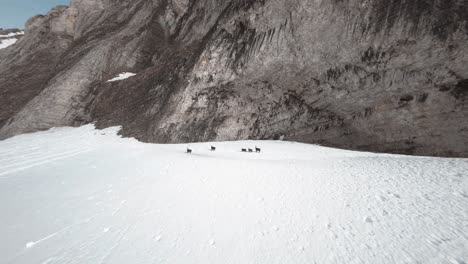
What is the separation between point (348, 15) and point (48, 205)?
1684 centimetres

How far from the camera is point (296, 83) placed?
1599 centimetres

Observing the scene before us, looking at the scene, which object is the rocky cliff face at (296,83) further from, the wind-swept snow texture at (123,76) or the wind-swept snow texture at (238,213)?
the wind-swept snow texture at (238,213)

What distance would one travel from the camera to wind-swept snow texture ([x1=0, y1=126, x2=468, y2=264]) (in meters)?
4.08

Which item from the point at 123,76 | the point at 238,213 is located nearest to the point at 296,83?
the point at 238,213

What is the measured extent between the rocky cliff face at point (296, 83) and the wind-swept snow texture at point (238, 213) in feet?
18.1

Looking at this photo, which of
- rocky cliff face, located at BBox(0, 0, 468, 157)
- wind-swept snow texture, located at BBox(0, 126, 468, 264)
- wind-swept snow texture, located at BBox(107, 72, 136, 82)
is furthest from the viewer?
wind-swept snow texture, located at BBox(107, 72, 136, 82)

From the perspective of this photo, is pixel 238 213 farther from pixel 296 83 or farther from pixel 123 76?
pixel 123 76

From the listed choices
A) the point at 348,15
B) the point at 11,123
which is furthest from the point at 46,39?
the point at 348,15

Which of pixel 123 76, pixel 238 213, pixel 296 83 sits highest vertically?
pixel 123 76

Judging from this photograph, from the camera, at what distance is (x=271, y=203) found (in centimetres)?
593

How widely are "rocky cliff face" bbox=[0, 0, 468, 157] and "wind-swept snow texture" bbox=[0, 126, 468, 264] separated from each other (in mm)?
5505

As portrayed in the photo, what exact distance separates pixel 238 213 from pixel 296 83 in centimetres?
1240

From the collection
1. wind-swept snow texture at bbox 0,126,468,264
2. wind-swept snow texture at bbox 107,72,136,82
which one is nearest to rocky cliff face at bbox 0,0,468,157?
wind-swept snow texture at bbox 107,72,136,82

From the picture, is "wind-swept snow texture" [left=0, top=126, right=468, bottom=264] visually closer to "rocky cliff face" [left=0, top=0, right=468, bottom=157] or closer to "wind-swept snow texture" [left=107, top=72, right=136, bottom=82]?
"rocky cliff face" [left=0, top=0, right=468, bottom=157]
